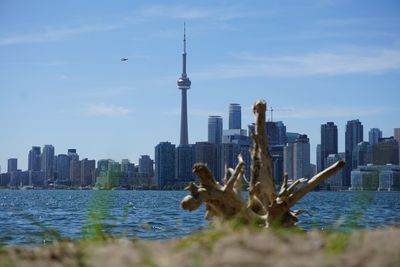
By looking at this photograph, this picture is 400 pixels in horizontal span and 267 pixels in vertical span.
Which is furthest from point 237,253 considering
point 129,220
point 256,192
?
point 129,220

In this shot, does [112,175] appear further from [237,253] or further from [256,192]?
[256,192]

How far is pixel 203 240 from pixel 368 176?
1.78 m

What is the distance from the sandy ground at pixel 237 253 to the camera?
391cm

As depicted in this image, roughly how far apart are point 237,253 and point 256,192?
19.4 ft

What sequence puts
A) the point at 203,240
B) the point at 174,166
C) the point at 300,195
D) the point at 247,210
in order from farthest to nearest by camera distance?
the point at 174,166
the point at 300,195
the point at 247,210
the point at 203,240

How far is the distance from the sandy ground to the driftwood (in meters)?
3.54

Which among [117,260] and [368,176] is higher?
[368,176]

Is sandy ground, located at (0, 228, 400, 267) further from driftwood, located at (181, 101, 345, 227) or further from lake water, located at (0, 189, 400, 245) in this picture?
driftwood, located at (181, 101, 345, 227)

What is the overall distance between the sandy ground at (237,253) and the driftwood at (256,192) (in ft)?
11.6

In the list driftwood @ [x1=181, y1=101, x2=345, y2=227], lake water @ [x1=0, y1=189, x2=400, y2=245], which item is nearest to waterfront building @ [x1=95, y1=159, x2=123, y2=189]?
lake water @ [x1=0, y1=189, x2=400, y2=245]

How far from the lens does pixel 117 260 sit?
4055 mm

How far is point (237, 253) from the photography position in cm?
405

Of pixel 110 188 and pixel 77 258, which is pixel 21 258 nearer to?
pixel 77 258

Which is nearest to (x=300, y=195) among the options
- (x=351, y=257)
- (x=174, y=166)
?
(x=351, y=257)
